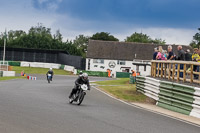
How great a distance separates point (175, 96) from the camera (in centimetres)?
1708

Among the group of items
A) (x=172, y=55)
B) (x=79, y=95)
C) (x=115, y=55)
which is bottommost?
(x=79, y=95)

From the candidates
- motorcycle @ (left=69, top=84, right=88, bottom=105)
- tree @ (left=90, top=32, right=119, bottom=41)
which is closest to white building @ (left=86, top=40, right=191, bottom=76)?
tree @ (left=90, top=32, right=119, bottom=41)

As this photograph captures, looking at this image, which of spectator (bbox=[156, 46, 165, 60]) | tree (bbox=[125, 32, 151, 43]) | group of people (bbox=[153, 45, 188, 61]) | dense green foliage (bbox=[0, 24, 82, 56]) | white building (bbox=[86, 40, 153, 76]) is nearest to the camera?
group of people (bbox=[153, 45, 188, 61])

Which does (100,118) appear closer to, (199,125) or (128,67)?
(199,125)

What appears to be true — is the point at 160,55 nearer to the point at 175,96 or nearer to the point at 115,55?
the point at 175,96

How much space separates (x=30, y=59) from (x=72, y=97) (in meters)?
67.9

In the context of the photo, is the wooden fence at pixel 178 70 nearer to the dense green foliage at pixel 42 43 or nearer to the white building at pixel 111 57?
the white building at pixel 111 57

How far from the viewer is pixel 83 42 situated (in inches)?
6604

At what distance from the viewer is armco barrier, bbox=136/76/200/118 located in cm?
1523

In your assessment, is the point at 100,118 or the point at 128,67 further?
the point at 128,67

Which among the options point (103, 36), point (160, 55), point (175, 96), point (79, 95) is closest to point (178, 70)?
point (175, 96)

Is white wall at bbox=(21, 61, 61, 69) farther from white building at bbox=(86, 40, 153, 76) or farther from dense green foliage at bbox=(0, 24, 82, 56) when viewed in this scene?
dense green foliage at bbox=(0, 24, 82, 56)

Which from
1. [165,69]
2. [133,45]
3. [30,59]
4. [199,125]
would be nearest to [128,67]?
[133,45]

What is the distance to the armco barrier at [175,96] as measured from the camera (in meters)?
15.2
